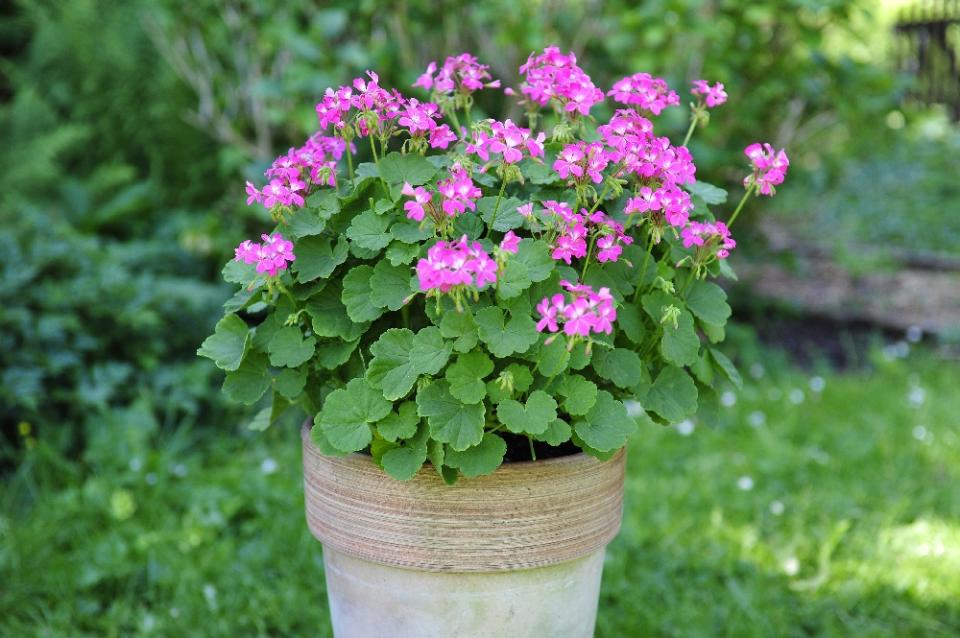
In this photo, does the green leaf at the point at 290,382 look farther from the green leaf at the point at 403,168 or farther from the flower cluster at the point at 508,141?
the flower cluster at the point at 508,141

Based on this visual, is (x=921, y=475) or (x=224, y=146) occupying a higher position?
(x=224, y=146)

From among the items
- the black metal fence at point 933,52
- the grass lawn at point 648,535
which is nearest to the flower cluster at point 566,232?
the grass lawn at point 648,535

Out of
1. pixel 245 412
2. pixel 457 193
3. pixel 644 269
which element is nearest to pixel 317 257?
pixel 457 193

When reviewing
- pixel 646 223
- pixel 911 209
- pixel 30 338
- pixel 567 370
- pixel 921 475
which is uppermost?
pixel 646 223

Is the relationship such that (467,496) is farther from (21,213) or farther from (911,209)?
(911,209)

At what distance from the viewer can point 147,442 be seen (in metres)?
3.00

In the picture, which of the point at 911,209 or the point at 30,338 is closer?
the point at 30,338

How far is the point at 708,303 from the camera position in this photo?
5.06 ft

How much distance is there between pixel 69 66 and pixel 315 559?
2835mm

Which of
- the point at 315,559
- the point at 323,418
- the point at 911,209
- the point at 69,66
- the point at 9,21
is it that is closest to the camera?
the point at 323,418

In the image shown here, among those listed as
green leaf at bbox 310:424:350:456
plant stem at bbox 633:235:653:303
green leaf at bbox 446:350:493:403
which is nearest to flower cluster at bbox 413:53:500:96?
plant stem at bbox 633:235:653:303

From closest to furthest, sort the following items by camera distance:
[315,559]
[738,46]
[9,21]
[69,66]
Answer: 1. [315,559]
2. [738,46]
3. [69,66]
4. [9,21]

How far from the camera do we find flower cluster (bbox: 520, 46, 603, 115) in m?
1.48

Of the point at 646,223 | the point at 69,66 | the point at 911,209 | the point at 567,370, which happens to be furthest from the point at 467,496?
the point at 911,209
